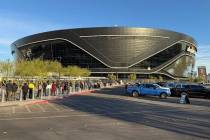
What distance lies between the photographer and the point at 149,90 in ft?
143

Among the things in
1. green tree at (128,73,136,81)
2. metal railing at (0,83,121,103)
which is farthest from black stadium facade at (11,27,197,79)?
metal railing at (0,83,121,103)

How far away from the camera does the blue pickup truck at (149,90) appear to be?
4262 cm

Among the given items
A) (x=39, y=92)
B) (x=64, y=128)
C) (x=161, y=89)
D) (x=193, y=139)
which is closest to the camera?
(x=193, y=139)

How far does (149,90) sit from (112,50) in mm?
118058

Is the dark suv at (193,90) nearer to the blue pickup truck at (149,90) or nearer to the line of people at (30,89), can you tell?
the blue pickup truck at (149,90)

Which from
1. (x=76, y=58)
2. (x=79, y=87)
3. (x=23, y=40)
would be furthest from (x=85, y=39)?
(x=79, y=87)

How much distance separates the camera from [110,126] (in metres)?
16.6

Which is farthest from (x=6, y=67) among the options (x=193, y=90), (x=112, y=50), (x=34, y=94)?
(x=112, y=50)

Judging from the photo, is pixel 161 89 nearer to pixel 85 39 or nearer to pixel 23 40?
pixel 85 39

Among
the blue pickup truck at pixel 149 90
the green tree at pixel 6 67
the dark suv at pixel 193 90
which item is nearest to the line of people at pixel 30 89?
the blue pickup truck at pixel 149 90

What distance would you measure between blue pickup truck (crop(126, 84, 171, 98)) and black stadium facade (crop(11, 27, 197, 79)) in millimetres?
112988

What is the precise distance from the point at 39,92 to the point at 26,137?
27004 millimetres

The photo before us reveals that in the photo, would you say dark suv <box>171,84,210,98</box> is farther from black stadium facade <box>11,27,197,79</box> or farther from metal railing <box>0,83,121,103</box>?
black stadium facade <box>11,27,197,79</box>

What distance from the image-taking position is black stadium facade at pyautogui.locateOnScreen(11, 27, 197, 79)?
524ft
